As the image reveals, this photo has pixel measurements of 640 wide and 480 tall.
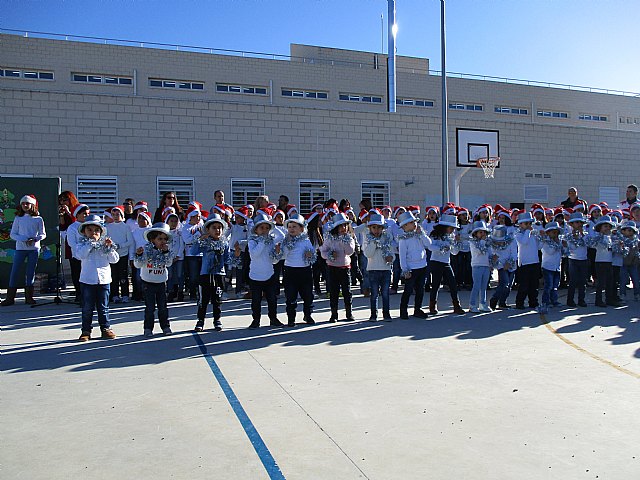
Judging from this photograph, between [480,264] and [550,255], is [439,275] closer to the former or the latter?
[480,264]

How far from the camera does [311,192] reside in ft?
70.4

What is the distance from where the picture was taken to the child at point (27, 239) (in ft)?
36.1

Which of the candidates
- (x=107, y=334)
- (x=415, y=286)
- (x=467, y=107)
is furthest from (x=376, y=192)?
(x=467, y=107)

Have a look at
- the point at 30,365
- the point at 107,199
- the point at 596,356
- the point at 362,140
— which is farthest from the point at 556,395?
the point at 362,140

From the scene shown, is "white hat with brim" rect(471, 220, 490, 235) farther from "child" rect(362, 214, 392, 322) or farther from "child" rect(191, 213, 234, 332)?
"child" rect(191, 213, 234, 332)

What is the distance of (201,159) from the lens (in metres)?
20.0

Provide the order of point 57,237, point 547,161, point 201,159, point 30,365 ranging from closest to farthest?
point 30,365 → point 57,237 → point 201,159 → point 547,161

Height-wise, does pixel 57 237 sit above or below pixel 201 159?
below

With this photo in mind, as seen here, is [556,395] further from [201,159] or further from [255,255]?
[201,159]

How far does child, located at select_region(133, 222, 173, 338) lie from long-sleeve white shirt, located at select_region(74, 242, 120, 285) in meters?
0.39

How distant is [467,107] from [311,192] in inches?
843

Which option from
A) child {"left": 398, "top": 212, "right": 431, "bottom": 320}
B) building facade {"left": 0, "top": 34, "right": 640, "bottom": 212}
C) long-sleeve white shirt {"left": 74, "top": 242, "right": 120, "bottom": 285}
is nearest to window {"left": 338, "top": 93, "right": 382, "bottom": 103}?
building facade {"left": 0, "top": 34, "right": 640, "bottom": 212}

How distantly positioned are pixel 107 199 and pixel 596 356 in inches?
615

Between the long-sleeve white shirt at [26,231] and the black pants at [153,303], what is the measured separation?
4216 millimetres
